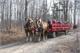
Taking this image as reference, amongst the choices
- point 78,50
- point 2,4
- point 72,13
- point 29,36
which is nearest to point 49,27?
point 29,36

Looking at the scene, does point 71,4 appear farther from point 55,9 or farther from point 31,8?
point 31,8

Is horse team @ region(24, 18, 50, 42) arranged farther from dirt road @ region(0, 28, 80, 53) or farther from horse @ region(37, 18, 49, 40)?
dirt road @ region(0, 28, 80, 53)

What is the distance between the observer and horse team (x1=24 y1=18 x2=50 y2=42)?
19469 millimetres

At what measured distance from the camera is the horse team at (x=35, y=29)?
19.5 metres

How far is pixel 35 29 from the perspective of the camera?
19969 millimetres

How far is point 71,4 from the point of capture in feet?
201

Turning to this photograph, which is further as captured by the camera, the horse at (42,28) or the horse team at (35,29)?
the horse at (42,28)

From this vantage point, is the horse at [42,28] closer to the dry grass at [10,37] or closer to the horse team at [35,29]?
the horse team at [35,29]

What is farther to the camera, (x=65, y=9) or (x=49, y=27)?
(x=65, y=9)

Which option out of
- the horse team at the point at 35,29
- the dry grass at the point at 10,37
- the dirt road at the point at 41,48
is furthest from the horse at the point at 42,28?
the dirt road at the point at 41,48

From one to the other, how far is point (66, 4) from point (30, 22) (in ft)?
132

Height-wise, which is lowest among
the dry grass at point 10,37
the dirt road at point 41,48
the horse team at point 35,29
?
the dry grass at point 10,37

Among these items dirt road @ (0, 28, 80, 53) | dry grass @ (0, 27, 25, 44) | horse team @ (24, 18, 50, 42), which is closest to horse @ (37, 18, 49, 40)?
horse team @ (24, 18, 50, 42)

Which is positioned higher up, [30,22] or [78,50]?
[30,22]
